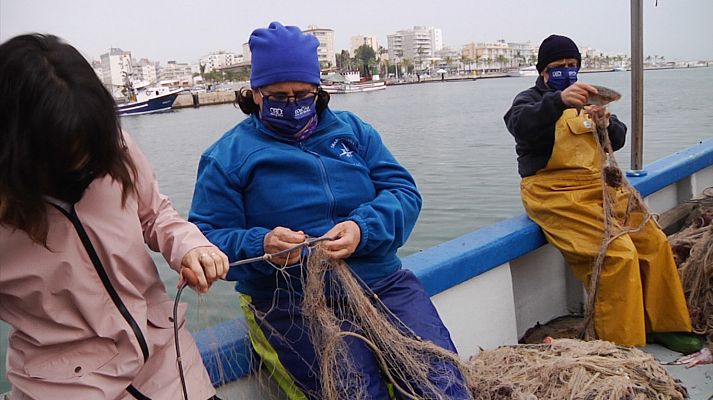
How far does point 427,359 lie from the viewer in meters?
1.90

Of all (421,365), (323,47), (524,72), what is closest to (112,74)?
(421,365)

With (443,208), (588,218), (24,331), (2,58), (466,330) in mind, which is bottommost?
(443,208)

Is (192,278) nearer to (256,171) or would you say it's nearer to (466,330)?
(256,171)

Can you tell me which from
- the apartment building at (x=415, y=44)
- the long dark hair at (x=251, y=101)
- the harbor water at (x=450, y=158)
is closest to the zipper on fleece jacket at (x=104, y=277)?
the harbor water at (x=450, y=158)

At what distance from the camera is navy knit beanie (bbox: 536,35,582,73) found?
3.23 meters

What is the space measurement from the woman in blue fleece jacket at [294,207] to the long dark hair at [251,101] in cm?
1

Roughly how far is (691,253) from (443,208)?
23.4ft

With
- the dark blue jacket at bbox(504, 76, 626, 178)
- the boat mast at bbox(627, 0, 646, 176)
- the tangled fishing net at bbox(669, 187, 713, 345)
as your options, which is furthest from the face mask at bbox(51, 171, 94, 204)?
the boat mast at bbox(627, 0, 646, 176)

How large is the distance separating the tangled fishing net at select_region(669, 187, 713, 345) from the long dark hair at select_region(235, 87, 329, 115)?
6.88 feet

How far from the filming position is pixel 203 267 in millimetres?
1538

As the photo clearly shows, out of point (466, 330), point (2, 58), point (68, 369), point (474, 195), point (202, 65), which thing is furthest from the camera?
point (202, 65)

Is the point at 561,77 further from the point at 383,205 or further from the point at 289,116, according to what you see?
the point at 289,116

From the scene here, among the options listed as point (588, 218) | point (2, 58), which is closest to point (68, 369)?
point (2, 58)

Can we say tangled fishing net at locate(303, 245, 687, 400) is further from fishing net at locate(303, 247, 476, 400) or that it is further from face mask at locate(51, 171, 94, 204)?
face mask at locate(51, 171, 94, 204)
